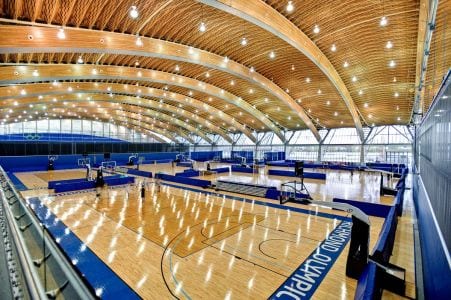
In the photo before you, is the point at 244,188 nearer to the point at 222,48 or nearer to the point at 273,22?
the point at 222,48

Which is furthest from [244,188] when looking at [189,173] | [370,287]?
[370,287]

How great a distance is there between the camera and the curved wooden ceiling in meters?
10.2

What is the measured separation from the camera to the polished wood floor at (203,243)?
16.2 ft

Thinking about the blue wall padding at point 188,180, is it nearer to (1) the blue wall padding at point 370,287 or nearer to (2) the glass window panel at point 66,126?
(1) the blue wall padding at point 370,287

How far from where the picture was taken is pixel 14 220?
11.3ft

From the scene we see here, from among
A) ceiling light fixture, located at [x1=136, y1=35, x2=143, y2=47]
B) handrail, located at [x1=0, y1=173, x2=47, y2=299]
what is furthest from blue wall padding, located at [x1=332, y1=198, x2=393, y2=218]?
ceiling light fixture, located at [x1=136, y1=35, x2=143, y2=47]

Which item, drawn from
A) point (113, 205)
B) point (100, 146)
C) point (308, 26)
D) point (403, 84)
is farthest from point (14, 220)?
point (100, 146)

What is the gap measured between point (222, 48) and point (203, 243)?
40.4 ft

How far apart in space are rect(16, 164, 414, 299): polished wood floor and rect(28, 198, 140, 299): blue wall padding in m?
0.17

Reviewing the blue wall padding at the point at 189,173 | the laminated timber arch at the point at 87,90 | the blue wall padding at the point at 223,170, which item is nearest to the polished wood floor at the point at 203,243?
the blue wall padding at the point at 189,173

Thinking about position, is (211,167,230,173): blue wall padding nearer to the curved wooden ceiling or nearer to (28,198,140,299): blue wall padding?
the curved wooden ceiling

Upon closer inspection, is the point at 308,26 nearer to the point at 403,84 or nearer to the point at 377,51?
the point at 377,51

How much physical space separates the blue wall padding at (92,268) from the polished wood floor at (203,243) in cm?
17

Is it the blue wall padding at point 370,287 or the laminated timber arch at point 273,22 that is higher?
the laminated timber arch at point 273,22
